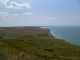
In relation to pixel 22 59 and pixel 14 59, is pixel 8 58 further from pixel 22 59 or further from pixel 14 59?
pixel 22 59

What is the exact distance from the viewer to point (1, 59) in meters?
10.2

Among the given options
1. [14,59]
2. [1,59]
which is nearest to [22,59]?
[14,59]

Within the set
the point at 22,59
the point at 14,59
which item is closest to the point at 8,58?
the point at 14,59

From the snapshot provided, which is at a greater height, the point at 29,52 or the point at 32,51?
the point at 29,52

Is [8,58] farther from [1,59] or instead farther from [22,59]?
[22,59]

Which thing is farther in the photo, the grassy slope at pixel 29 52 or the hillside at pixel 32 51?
the hillside at pixel 32 51

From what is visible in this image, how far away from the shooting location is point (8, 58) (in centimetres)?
1028

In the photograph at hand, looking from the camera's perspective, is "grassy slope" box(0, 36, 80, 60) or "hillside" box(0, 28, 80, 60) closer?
"grassy slope" box(0, 36, 80, 60)

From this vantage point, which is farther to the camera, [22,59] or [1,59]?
[22,59]

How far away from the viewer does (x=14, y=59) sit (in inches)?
410

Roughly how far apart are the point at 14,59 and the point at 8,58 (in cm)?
44

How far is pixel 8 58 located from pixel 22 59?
118 centimetres

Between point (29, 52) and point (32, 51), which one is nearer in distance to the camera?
point (29, 52)

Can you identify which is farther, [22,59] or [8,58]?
[22,59]
